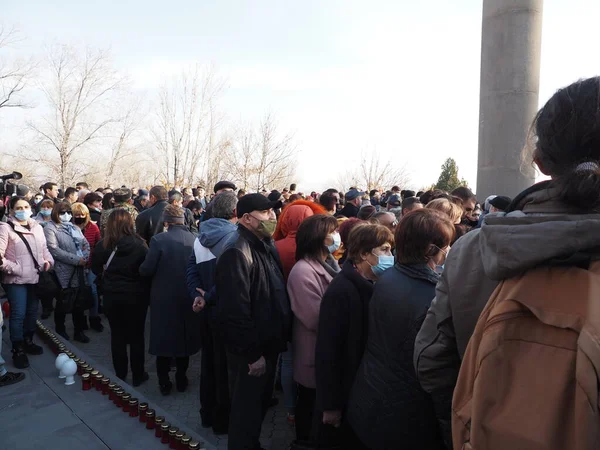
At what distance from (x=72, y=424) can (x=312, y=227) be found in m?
2.78

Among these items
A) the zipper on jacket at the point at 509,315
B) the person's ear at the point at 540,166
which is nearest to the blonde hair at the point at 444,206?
the person's ear at the point at 540,166

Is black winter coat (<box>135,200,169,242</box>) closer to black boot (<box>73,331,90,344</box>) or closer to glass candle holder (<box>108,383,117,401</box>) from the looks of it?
black boot (<box>73,331,90,344</box>)

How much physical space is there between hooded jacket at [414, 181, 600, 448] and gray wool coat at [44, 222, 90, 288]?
5742 millimetres

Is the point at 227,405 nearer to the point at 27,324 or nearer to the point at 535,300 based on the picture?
the point at 27,324

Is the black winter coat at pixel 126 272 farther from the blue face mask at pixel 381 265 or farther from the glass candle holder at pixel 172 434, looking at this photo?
the blue face mask at pixel 381 265

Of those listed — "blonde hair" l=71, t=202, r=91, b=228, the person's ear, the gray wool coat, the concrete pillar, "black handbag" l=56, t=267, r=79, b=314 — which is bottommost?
"black handbag" l=56, t=267, r=79, b=314

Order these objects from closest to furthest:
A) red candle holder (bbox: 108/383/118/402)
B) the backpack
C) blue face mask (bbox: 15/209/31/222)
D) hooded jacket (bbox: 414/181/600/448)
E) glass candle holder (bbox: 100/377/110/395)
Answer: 1. the backpack
2. hooded jacket (bbox: 414/181/600/448)
3. red candle holder (bbox: 108/383/118/402)
4. glass candle holder (bbox: 100/377/110/395)
5. blue face mask (bbox: 15/209/31/222)

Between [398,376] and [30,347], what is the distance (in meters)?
5.20

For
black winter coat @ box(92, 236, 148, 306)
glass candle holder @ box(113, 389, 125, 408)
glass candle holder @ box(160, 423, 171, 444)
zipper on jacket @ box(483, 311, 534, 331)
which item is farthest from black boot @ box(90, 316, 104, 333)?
zipper on jacket @ box(483, 311, 534, 331)

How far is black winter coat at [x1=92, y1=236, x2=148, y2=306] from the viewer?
5.00m

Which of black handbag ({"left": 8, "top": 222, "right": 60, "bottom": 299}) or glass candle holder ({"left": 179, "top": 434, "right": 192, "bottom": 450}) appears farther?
black handbag ({"left": 8, "top": 222, "right": 60, "bottom": 299})

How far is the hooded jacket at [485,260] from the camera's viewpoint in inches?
41.5

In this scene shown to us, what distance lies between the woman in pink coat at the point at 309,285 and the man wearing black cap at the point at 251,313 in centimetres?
11

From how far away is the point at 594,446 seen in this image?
0.94 m
